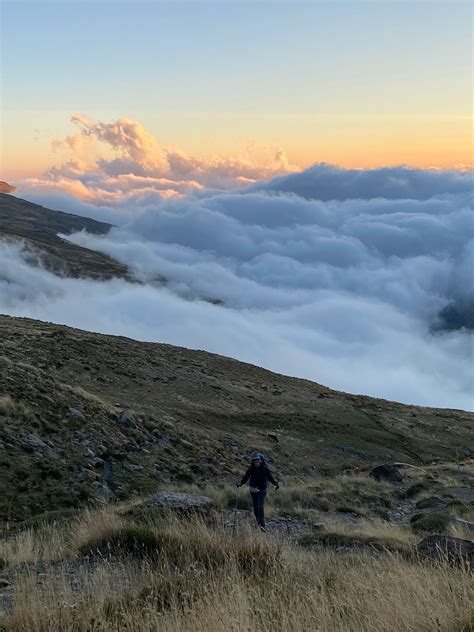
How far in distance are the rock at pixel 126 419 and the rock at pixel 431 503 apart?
47.4 feet

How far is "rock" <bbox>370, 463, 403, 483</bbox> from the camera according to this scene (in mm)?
27453

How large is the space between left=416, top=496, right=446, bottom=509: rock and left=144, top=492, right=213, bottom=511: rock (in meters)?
9.84

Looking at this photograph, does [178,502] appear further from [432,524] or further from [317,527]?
[432,524]

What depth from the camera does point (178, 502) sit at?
13.0 m

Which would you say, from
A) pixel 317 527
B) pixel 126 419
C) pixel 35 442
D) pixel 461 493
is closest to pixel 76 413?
pixel 126 419

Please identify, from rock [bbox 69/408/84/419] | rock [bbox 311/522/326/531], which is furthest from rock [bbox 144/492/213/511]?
rock [bbox 69/408/84/419]

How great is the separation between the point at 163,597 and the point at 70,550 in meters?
3.88

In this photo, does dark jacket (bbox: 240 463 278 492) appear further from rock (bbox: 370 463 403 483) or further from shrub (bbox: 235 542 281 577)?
rock (bbox: 370 463 403 483)

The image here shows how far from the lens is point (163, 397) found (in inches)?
1681

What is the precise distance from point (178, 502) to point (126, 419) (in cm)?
1484

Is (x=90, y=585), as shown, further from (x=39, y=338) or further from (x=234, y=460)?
(x=39, y=338)

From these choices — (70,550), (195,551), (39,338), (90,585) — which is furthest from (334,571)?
(39,338)

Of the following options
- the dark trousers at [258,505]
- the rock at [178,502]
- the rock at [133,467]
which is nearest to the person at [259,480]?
the dark trousers at [258,505]

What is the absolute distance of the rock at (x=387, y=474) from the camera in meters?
27.5
